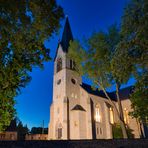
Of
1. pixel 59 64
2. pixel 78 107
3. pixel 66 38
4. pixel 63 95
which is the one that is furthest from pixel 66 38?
pixel 78 107

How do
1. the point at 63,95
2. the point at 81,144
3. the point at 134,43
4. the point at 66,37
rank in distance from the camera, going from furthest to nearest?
the point at 66,37
the point at 63,95
the point at 81,144
the point at 134,43

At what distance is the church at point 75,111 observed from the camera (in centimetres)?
3347

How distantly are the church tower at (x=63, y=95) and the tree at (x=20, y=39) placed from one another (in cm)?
2125

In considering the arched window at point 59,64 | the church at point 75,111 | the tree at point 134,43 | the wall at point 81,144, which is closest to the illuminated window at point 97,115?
the church at point 75,111

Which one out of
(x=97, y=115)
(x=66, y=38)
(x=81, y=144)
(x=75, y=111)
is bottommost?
(x=81, y=144)

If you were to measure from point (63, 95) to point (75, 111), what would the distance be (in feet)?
14.2

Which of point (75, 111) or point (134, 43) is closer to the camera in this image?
point (134, 43)

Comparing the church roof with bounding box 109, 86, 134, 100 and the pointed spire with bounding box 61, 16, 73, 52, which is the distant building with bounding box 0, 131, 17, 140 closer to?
the pointed spire with bounding box 61, 16, 73, 52

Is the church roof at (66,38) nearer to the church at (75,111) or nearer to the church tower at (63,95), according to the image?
the church tower at (63,95)

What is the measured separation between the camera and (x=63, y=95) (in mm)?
36625

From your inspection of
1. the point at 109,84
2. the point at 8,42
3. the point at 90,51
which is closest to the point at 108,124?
the point at 109,84

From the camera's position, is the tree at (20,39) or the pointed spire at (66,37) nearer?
the tree at (20,39)

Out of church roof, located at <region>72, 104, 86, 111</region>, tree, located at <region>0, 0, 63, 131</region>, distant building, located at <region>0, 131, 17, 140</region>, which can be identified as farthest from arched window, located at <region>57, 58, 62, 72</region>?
tree, located at <region>0, 0, 63, 131</region>

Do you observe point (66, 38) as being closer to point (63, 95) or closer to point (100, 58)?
point (63, 95)
